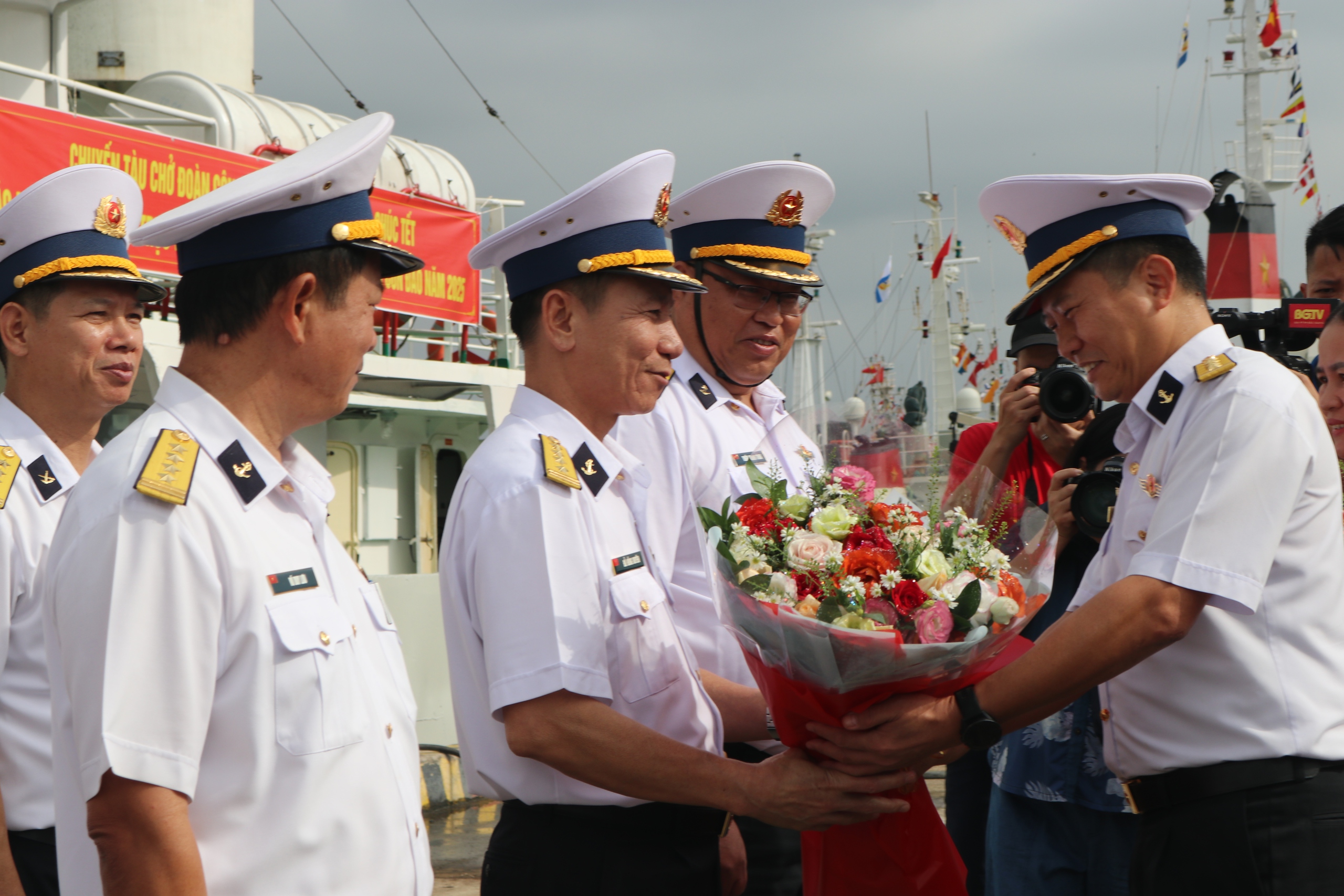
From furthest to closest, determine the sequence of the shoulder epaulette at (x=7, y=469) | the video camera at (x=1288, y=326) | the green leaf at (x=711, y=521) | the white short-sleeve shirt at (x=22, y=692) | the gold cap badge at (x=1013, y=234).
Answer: the video camera at (x=1288, y=326)
the gold cap badge at (x=1013, y=234)
the shoulder epaulette at (x=7, y=469)
the white short-sleeve shirt at (x=22, y=692)
the green leaf at (x=711, y=521)

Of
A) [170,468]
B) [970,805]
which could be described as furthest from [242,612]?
[970,805]

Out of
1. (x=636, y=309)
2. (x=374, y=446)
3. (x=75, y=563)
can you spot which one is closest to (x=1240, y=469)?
(x=636, y=309)

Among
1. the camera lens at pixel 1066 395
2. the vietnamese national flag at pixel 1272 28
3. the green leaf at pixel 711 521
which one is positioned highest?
the vietnamese national flag at pixel 1272 28

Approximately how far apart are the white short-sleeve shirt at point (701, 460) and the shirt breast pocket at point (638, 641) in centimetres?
30

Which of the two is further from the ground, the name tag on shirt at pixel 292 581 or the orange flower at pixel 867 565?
the name tag on shirt at pixel 292 581

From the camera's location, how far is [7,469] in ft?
9.09

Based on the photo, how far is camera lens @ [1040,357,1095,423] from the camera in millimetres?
3643

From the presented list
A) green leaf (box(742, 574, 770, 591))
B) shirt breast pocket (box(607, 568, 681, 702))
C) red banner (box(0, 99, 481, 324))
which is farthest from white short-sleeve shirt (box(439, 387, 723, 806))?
red banner (box(0, 99, 481, 324))

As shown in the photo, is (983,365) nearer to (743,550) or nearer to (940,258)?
(940,258)

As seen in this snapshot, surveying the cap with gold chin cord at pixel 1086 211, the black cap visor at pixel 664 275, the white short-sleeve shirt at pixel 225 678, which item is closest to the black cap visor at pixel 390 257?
the white short-sleeve shirt at pixel 225 678

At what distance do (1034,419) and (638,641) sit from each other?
217cm

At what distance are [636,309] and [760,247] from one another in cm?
114

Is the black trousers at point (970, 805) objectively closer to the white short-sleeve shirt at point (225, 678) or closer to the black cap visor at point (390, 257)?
the white short-sleeve shirt at point (225, 678)

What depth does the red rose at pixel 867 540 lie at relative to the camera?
2115mm
